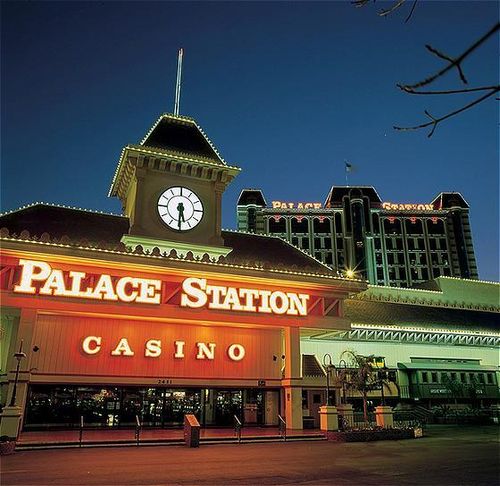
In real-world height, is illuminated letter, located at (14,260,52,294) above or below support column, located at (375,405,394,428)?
above

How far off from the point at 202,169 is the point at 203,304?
31.7 feet

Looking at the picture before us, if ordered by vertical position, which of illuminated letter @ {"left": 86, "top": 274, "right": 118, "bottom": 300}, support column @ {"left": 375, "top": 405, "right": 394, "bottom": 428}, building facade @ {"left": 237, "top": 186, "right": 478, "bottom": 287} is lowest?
support column @ {"left": 375, "top": 405, "right": 394, "bottom": 428}

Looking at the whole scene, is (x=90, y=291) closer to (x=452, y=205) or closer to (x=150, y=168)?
(x=150, y=168)

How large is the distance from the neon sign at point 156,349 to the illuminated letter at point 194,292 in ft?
10.8

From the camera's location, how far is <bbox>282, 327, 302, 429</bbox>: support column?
25.4 m

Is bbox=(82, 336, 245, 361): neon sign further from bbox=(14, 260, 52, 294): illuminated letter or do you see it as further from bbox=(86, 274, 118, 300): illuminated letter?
bbox=(14, 260, 52, 294): illuminated letter

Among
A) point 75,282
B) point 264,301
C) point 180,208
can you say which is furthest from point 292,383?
point 75,282

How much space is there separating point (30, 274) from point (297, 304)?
14.1 m

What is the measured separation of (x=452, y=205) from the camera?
102625 millimetres

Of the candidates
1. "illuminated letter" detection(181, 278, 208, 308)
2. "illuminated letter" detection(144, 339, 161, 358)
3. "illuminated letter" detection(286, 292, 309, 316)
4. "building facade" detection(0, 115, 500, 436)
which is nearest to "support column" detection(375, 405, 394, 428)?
"building facade" detection(0, 115, 500, 436)

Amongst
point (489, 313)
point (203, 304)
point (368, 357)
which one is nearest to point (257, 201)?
point (489, 313)

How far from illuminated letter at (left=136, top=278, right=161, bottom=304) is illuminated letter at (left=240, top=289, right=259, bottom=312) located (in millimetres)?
4663

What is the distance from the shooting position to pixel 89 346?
946 inches

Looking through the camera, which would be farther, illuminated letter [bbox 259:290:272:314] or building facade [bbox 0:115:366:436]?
illuminated letter [bbox 259:290:272:314]
